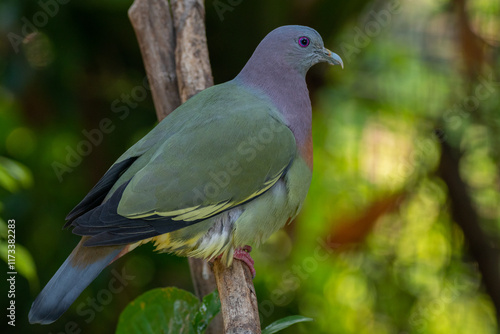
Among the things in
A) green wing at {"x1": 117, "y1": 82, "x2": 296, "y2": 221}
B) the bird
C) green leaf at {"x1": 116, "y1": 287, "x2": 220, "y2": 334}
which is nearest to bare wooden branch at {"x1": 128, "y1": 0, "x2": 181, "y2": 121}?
the bird

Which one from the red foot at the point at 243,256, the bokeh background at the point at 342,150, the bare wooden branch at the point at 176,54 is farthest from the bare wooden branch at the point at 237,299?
the bokeh background at the point at 342,150

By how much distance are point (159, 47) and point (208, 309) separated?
1.11 m

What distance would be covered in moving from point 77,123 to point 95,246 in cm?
156

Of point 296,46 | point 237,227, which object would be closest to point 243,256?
point 237,227

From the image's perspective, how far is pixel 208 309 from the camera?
187 centimetres

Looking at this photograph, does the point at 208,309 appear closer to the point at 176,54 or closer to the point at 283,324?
the point at 283,324

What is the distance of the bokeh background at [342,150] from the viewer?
9.71ft

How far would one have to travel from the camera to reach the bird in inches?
67.4

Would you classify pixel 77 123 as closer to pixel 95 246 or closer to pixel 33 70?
pixel 33 70

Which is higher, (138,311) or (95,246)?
(95,246)

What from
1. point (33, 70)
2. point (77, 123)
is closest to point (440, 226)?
point (77, 123)

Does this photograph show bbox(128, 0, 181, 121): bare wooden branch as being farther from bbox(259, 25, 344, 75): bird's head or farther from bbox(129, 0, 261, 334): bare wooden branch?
bbox(259, 25, 344, 75): bird's head

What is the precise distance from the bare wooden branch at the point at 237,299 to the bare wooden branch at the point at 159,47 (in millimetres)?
776

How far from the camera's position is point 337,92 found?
3428 millimetres
